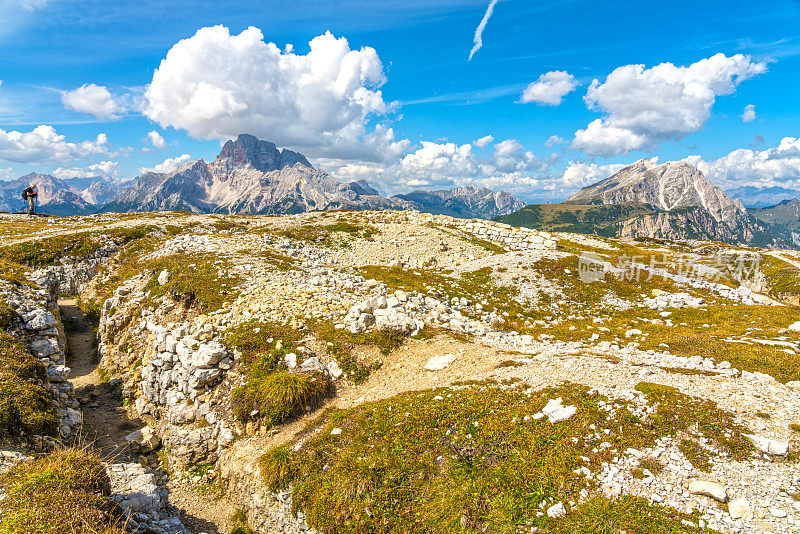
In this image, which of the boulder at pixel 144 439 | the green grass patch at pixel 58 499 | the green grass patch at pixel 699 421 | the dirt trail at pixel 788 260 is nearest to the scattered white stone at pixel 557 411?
the green grass patch at pixel 699 421

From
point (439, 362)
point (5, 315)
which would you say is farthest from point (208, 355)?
point (5, 315)

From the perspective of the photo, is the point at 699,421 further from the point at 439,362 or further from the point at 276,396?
the point at 276,396

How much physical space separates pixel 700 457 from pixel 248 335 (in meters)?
19.0

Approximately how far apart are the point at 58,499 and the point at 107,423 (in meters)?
13.2

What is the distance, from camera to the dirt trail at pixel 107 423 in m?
12.8

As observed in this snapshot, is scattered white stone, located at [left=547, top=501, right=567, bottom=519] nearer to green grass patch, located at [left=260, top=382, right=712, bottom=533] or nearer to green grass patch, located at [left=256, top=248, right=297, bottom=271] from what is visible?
green grass patch, located at [left=260, top=382, right=712, bottom=533]

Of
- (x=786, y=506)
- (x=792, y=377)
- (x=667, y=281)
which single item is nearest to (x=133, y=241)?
(x=786, y=506)

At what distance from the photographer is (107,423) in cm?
1766

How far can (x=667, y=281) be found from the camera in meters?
32.8

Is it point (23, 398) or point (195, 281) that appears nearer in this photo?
point (23, 398)

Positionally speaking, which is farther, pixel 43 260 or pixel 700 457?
pixel 43 260

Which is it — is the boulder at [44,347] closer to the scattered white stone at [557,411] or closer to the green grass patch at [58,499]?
the green grass patch at [58,499]

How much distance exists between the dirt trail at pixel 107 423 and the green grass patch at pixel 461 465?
12.3 ft

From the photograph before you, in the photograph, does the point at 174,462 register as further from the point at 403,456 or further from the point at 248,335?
the point at 403,456
